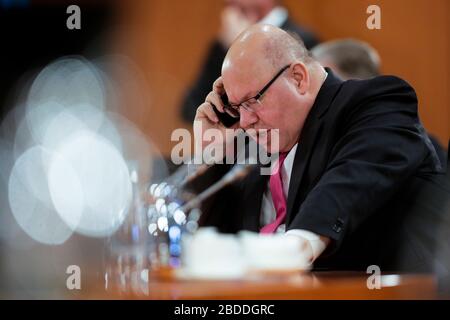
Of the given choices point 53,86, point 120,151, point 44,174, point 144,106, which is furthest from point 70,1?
point 44,174

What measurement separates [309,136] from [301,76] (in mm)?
153

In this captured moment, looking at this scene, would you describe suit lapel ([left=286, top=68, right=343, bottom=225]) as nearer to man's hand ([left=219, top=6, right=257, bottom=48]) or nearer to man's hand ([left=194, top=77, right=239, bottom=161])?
man's hand ([left=194, top=77, right=239, bottom=161])

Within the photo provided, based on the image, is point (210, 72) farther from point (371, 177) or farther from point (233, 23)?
point (371, 177)

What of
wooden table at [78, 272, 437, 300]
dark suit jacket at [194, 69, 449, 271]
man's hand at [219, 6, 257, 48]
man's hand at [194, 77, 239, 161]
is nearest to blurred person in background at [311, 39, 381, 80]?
man's hand at [219, 6, 257, 48]

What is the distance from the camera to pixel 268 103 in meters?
1.88

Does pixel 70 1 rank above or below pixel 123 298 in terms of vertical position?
above

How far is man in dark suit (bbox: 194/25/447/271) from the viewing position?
164 centimetres

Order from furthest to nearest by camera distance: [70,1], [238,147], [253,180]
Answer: [70,1], [238,147], [253,180]

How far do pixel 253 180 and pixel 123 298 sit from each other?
1.04 m

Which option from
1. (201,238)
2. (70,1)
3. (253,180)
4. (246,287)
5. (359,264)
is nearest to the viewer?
(246,287)

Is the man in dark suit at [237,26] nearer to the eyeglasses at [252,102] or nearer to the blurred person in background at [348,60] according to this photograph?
the blurred person in background at [348,60]

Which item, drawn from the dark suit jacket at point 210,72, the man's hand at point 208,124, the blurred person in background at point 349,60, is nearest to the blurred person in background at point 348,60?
the blurred person in background at point 349,60

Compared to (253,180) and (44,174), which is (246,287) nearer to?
(253,180)

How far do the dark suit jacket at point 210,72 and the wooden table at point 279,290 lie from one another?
230cm
